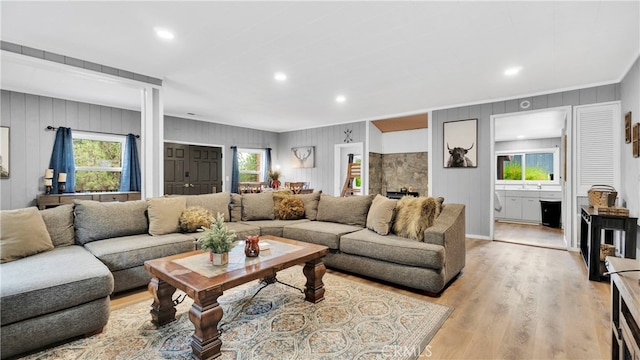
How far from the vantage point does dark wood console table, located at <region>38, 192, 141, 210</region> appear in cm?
483

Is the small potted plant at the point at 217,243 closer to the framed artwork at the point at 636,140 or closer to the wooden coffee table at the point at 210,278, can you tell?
the wooden coffee table at the point at 210,278

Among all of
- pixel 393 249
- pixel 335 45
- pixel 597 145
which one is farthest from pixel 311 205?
pixel 597 145

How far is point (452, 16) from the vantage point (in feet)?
8.46

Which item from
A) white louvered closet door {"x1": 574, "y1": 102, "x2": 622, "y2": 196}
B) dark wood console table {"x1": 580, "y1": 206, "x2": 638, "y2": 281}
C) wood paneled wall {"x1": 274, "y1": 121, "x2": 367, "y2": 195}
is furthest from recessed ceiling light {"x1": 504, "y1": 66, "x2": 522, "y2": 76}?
wood paneled wall {"x1": 274, "y1": 121, "x2": 367, "y2": 195}

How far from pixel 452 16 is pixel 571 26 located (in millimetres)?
1174

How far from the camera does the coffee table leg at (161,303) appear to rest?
2.15 metres

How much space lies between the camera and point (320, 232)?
3549 millimetres

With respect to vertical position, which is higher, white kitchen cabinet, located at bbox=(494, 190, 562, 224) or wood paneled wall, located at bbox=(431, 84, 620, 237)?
wood paneled wall, located at bbox=(431, 84, 620, 237)

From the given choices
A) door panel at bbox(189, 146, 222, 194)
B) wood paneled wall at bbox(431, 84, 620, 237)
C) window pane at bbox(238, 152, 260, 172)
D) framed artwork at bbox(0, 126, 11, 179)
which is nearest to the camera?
framed artwork at bbox(0, 126, 11, 179)

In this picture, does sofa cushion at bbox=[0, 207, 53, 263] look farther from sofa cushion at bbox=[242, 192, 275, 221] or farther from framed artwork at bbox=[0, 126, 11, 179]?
framed artwork at bbox=[0, 126, 11, 179]

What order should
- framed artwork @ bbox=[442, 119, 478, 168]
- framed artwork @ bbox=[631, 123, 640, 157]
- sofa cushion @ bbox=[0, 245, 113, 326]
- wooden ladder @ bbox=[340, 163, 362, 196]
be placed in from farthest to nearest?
wooden ladder @ bbox=[340, 163, 362, 196] < framed artwork @ bbox=[442, 119, 478, 168] < framed artwork @ bbox=[631, 123, 640, 157] < sofa cushion @ bbox=[0, 245, 113, 326]

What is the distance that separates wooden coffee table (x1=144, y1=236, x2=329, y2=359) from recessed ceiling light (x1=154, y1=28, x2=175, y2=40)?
7.18ft

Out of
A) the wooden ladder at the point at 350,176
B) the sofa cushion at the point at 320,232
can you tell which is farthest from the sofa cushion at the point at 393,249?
the wooden ladder at the point at 350,176

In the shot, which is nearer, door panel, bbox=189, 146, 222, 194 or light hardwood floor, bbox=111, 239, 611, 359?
light hardwood floor, bbox=111, 239, 611, 359
